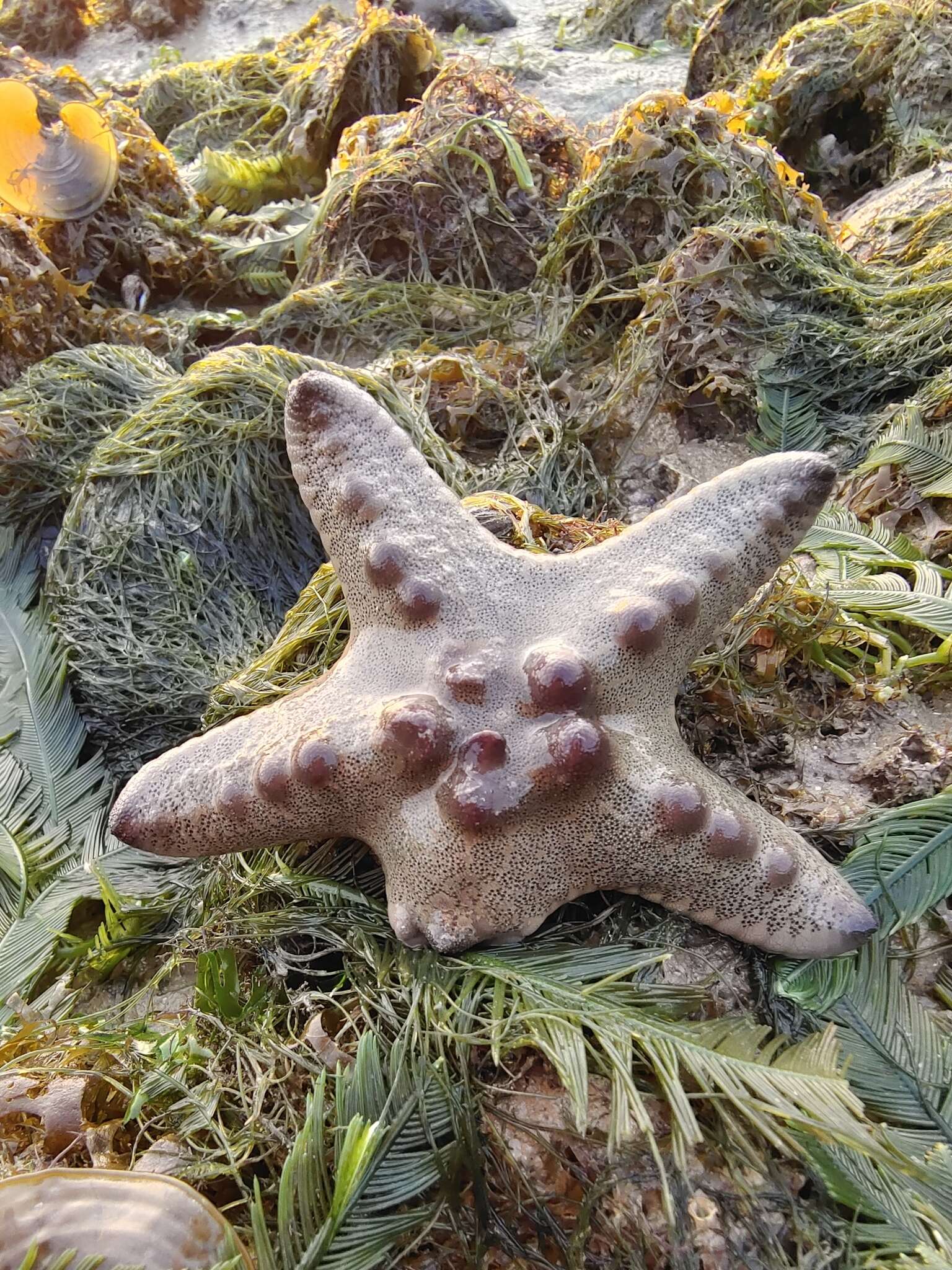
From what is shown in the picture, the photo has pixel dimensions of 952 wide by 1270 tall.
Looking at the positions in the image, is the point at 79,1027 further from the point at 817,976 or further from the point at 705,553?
the point at 705,553

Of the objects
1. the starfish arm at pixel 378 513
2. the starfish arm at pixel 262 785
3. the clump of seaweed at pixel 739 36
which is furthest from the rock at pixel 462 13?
the starfish arm at pixel 262 785

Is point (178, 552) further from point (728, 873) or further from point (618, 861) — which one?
point (728, 873)

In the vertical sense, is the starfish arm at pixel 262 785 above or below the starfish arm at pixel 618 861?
above

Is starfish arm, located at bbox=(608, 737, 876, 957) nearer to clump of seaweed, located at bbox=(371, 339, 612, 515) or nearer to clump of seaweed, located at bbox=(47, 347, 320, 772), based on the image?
clump of seaweed, located at bbox=(371, 339, 612, 515)

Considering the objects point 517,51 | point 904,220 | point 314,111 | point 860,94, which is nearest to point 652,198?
point 904,220

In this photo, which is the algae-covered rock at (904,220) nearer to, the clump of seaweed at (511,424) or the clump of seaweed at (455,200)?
the clump of seaweed at (455,200)

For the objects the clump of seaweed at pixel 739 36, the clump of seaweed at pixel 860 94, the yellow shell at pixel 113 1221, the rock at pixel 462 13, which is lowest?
the yellow shell at pixel 113 1221
